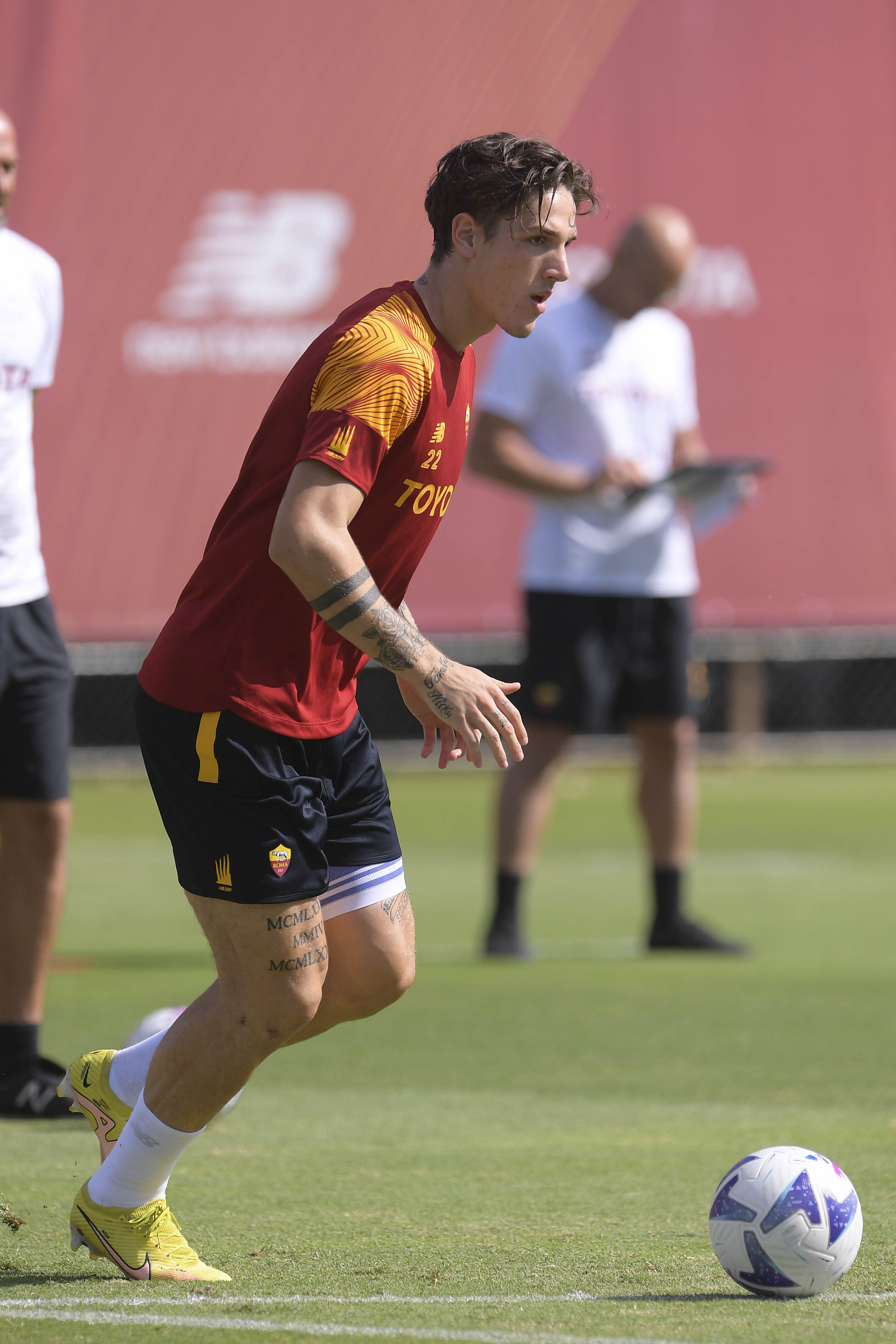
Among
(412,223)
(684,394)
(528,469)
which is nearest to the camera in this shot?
(528,469)

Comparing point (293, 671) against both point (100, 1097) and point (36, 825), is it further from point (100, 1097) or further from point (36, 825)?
point (36, 825)

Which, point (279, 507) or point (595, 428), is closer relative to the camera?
point (279, 507)

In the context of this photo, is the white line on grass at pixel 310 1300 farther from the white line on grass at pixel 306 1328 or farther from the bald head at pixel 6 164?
the bald head at pixel 6 164

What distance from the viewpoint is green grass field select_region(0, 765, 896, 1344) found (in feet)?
10.6

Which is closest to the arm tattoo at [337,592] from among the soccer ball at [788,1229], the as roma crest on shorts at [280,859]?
the as roma crest on shorts at [280,859]

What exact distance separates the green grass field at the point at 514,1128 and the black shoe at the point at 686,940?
0.09 meters

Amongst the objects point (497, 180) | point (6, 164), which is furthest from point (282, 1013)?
point (6, 164)

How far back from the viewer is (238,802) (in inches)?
134

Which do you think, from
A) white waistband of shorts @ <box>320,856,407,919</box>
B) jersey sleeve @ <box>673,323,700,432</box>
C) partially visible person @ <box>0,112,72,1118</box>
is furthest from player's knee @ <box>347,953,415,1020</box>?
jersey sleeve @ <box>673,323,700,432</box>

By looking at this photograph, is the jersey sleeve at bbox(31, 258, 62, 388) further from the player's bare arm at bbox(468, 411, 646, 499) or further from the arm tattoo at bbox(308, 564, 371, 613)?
the player's bare arm at bbox(468, 411, 646, 499)

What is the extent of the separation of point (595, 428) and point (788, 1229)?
4856 millimetres

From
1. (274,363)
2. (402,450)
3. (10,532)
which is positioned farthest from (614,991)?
(274,363)

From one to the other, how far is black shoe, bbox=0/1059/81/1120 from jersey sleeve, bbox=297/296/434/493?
2.30 m

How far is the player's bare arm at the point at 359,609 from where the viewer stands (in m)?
3.22
